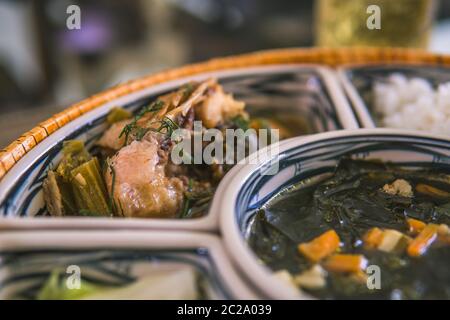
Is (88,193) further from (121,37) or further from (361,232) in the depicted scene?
(121,37)

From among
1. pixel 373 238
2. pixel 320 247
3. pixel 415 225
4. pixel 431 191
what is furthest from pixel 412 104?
pixel 320 247

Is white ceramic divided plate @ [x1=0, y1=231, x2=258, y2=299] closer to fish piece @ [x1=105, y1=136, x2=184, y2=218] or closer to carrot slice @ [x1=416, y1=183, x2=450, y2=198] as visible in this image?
fish piece @ [x1=105, y1=136, x2=184, y2=218]

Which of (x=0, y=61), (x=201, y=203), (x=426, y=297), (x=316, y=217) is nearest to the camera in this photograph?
(x=426, y=297)

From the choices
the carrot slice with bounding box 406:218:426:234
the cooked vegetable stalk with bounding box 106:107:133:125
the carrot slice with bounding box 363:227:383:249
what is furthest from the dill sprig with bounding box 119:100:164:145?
the carrot slice with bounding box 406:218:426:234

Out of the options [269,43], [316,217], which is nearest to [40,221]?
[316,217]

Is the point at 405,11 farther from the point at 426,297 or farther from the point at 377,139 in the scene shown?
the point at 426,297

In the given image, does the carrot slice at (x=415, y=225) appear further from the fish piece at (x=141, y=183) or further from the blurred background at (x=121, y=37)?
the blurred background at (x=121, y=37)
